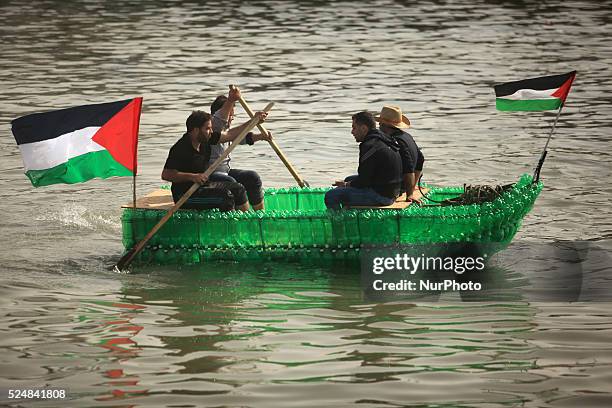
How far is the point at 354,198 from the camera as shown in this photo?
45.5 ft

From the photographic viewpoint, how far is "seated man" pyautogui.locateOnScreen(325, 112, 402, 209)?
45.1 feet

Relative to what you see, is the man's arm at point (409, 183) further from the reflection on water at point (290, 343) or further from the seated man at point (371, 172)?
the reflection on water at point (290, 343)

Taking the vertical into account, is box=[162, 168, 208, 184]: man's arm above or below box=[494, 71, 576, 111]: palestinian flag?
below

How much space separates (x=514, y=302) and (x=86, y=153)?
4.68m

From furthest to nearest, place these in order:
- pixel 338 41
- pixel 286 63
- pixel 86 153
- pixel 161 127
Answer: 1. pixel 338 41
2. pixel 286 63
3. pixel 161 127
4. pixel 86 153

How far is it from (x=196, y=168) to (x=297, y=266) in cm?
153

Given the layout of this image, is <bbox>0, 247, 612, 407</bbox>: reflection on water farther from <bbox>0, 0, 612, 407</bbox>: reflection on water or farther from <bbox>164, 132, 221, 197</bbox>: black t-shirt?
<bbox>164, 132, 221, 197</bbox>: black t-shirt

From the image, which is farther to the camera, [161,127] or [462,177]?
[161,127]

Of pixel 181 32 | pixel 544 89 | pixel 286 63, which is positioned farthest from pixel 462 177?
pixel 181 32

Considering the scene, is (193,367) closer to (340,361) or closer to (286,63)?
(340,361)

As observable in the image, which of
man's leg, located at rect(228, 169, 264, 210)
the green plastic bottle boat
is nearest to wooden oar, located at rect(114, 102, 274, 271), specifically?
the green plastic bottle boat

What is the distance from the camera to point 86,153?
44.6 ft

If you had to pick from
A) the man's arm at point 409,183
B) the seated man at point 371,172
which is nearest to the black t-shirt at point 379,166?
the seated man at point 371,172

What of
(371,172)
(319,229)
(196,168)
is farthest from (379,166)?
(196,168)
